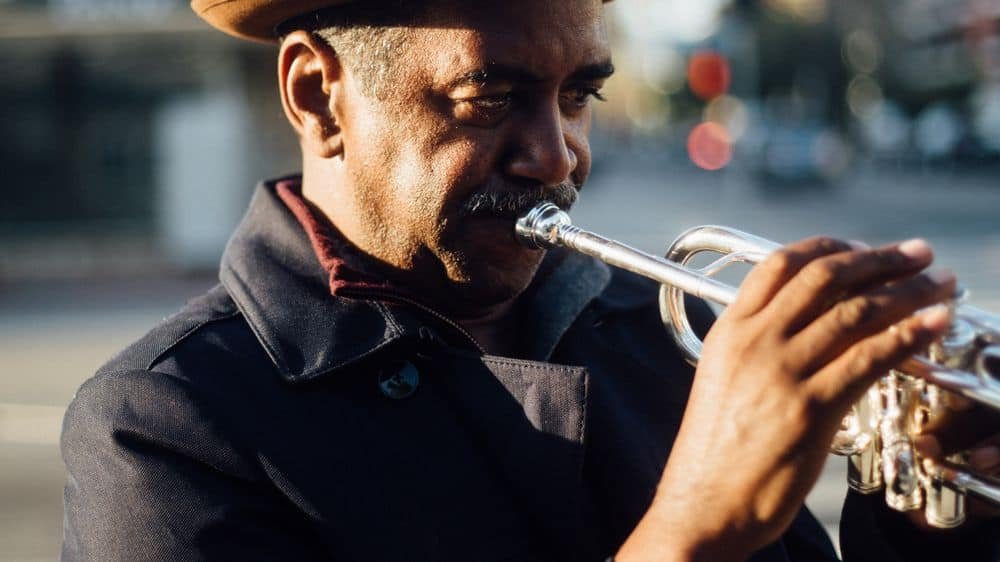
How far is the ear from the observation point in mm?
1999

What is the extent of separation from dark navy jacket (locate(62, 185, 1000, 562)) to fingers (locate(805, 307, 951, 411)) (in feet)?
1.78

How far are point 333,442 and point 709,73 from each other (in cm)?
2805

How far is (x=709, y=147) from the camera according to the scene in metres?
41.5

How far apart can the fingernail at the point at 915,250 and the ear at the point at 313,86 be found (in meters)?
1.06

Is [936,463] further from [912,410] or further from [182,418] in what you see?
[182,418]

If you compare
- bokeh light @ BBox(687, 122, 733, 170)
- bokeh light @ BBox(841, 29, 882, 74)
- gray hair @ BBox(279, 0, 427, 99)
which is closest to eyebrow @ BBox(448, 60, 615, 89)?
gray hair @ BBox(279, 0, 427, 99)

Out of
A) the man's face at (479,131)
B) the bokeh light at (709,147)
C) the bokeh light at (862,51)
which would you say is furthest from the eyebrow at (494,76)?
the bokeh light at (862,51)

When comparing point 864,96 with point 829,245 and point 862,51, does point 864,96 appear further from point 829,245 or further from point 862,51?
point 829,245

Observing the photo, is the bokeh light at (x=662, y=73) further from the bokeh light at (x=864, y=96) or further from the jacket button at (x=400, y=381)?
the jacket button at (x=400, y=381)

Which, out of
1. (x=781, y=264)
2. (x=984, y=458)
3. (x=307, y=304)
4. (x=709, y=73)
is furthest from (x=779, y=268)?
(x=709, y=73)

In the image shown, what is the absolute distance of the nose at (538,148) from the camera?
72.7 inches

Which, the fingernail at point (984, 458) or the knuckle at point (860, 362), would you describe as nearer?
the knuckle at point (860, 362)

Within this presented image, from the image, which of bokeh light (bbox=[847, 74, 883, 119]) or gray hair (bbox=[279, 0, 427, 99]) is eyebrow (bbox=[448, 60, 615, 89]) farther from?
bokeh light (bbox=[847, 74, 883, 119])

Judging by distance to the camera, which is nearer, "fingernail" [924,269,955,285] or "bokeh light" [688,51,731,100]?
"fingernail" [924,269,955,285]
